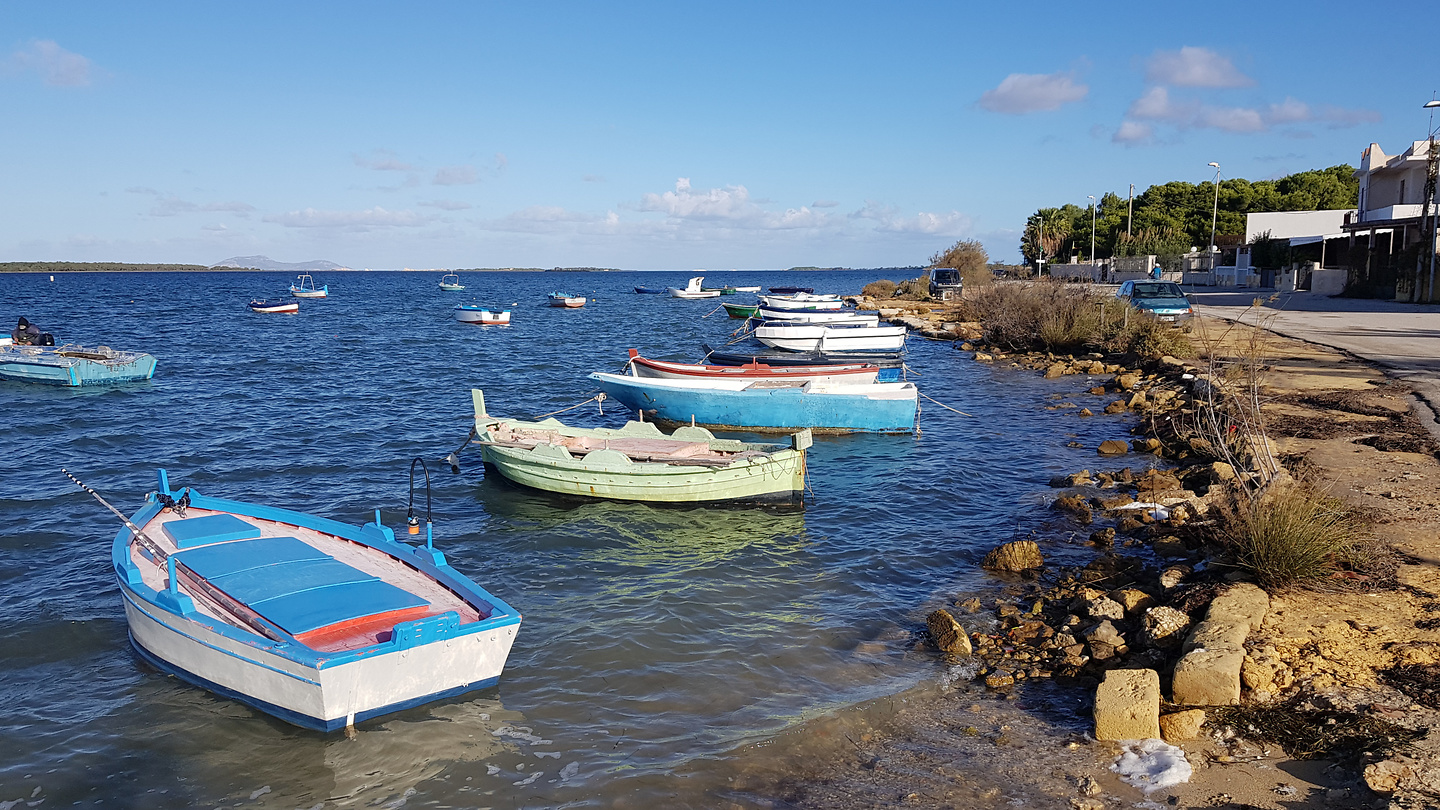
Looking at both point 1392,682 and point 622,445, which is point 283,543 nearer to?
point 622,445

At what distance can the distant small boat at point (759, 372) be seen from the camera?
2123 cm

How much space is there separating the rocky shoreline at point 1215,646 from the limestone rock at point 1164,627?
1 centimetres

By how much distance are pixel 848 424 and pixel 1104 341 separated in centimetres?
1462

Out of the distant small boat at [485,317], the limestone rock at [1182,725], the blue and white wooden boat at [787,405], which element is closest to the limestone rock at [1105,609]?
the limestone rock at [1182,725]

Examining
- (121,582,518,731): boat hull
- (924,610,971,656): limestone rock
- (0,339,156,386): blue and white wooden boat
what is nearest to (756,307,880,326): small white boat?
(0,339,156,386): blue and white wooden boat

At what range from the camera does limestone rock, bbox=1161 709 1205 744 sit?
6383 mm

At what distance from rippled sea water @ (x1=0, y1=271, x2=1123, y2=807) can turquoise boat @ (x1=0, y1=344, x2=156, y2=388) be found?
→ 3.55ft

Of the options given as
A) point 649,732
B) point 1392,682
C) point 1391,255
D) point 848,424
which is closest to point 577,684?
point 649,732

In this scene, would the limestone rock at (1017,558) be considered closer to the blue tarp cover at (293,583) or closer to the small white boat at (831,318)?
the blue tarp cover at (293,583)

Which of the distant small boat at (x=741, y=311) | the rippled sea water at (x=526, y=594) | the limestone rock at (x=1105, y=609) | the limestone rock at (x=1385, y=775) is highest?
the distant small boat at (x=741, y=311)

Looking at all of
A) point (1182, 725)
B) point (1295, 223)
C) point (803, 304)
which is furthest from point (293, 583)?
point (1295, 223)

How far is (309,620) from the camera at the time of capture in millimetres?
7496

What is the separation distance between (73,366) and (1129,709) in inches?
1155

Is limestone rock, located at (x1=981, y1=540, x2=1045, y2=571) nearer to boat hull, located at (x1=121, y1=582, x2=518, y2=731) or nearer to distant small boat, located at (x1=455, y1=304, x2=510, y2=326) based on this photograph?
boat hull, located at (x1=121, y1=582, x2=518, y2=731)
